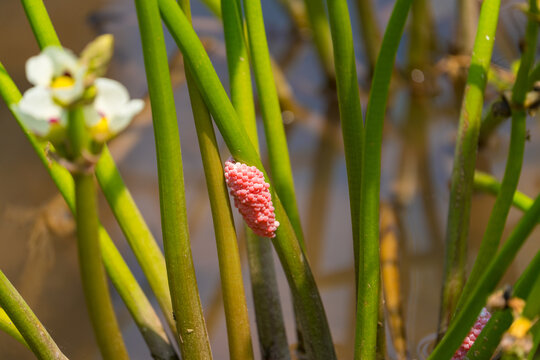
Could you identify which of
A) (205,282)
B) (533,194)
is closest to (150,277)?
(205,282)

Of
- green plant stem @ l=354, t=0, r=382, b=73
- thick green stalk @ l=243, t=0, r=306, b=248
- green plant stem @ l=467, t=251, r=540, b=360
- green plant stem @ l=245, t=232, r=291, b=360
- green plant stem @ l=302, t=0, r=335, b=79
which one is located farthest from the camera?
green plant stem @ l=354, t=0, r=382, b=73

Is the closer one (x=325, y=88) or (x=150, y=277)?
(x=150, y=277)

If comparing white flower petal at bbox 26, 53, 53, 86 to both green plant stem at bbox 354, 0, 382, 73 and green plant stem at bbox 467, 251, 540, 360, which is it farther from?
green plant stem at bbox 354, 0, 382, 73

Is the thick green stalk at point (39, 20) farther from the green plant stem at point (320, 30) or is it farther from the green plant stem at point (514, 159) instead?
the green plant stem at point (320, 30)

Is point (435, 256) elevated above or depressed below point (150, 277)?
below

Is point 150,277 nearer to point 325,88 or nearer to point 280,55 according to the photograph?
point 325,88

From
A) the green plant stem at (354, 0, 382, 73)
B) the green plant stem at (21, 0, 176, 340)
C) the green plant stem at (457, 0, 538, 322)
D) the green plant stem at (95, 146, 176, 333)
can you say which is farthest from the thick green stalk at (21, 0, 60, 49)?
the green plant stem at (354, 0, 382, 73)
